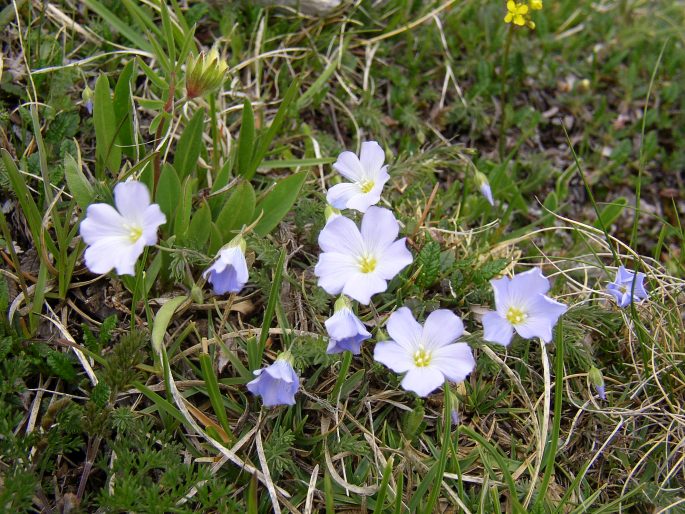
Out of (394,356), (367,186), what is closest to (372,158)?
(367,186)

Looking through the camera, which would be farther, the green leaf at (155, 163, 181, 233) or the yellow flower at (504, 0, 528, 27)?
the yellow flower at (504, 0, 528, 27)

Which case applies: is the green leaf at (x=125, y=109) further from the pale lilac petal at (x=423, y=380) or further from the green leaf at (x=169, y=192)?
the pale lilac petal at (x=423, y=380)

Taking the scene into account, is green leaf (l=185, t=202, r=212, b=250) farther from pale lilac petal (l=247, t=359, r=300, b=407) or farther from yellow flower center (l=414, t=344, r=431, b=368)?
yellow flower center (l=414, t=344, r=431, b=368)

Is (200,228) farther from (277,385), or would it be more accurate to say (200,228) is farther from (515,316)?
(515,316)

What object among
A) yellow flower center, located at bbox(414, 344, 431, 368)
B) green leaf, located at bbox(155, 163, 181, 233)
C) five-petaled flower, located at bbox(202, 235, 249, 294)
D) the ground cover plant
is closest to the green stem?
the ground cover plant

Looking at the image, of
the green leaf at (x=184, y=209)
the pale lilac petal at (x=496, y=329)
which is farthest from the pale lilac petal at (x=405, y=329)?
the green leaf at (x=184, y=209)

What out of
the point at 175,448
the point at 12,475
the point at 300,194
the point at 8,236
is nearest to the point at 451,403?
the point at 175,448

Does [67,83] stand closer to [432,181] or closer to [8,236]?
[8,236]
